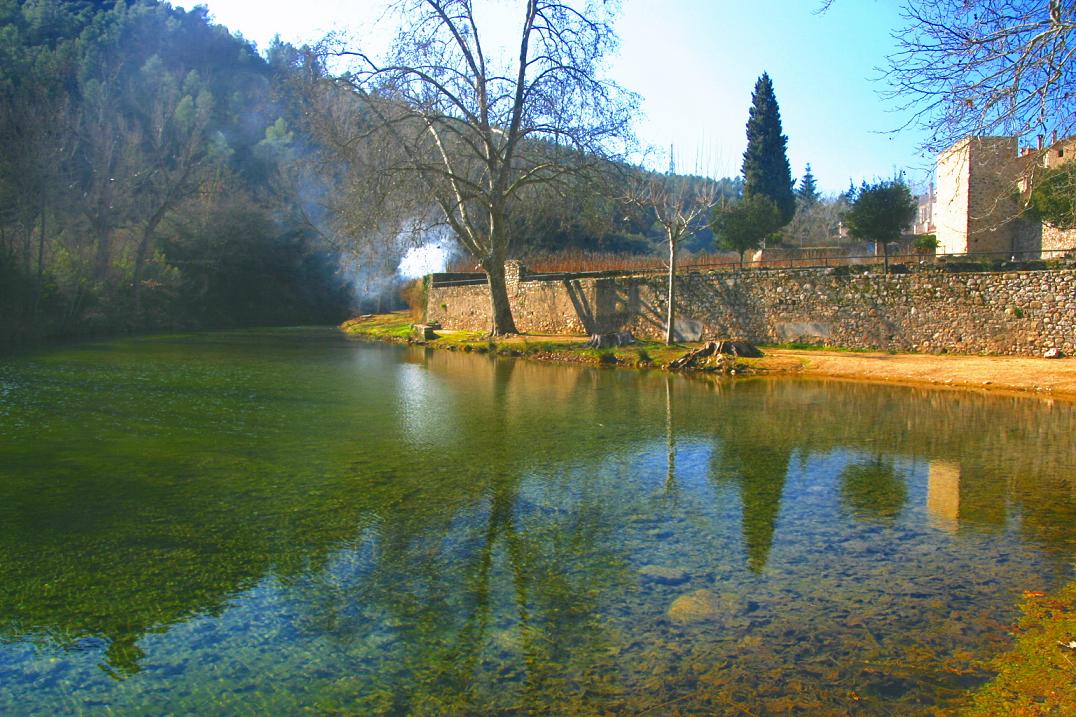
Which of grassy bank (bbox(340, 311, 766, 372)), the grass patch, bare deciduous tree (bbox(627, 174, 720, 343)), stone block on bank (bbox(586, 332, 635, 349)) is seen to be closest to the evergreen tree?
bare deciduous tree (bbox(627, 174, 720, 343))

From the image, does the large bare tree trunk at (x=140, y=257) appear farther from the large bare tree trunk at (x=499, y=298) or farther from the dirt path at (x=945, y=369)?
the dirt path at (x=945, y=369)

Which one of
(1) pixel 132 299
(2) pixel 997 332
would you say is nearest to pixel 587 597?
(2) pixel 997 332

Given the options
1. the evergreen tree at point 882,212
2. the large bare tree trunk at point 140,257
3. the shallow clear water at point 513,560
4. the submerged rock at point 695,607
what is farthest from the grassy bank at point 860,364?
the large bare tree trunk at point 140,257

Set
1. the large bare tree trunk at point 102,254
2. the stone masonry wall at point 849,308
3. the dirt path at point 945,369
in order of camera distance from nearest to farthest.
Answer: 1. the dirt path at point 945,369
2. the stone masonry wall at point 849,308
3. the large bare tree trunk at point 102,254

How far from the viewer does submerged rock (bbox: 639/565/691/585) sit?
5.21m

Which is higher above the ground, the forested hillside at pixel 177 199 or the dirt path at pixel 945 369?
the forested hillside at pixel 177 199

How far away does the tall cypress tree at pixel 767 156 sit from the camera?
43.8m

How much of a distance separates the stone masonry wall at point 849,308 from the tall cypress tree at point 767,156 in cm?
1995

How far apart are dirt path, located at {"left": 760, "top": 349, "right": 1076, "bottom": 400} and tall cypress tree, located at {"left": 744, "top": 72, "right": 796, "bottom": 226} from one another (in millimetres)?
25340

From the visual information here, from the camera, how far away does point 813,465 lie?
349 inches

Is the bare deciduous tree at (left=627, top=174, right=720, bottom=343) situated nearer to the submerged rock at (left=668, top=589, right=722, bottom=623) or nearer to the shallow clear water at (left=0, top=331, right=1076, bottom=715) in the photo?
the shallow clear water at (left=0, top=331, right=1076, bottom=715)

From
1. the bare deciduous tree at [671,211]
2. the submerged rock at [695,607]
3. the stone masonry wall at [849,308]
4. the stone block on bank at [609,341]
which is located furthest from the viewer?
the stone block on bank at [609,341]

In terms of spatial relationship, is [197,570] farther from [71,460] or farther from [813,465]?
[813,465]

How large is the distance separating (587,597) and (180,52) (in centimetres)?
8687
